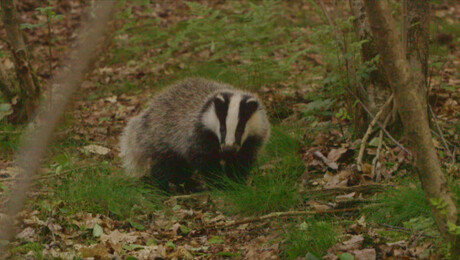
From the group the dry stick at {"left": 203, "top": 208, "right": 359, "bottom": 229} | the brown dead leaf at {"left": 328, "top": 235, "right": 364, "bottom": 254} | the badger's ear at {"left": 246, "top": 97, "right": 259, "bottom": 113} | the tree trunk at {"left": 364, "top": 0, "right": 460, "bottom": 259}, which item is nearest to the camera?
the tree trunk at {"left": 364, "top": 0, "right": 460, "bottom": 259}

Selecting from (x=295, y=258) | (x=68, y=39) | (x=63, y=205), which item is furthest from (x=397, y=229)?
(x=68, y=39)

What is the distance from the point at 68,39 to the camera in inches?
427

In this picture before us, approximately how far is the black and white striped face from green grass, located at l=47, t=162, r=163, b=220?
837 mm

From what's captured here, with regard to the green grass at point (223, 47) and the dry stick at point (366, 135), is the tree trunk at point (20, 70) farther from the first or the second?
the dry stick at point (366, 135)

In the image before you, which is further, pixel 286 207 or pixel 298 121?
pixel 298 121

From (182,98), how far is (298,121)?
1452 mm

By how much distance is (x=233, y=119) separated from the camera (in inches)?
206

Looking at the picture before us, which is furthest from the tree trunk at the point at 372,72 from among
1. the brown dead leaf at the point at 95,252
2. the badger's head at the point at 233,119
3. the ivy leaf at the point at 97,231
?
the brown dead leaf at the point at 95,252

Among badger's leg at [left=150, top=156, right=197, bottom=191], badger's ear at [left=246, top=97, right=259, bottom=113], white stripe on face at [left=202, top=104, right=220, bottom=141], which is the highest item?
badger's ear at [left=246, top=97, right=259, bottom=113]

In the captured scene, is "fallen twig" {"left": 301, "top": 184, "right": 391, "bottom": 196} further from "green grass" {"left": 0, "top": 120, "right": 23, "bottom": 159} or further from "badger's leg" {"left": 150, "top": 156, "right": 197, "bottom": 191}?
"green grass" {"left": 0, "top": 120, "right": 23, "bottom": 159}

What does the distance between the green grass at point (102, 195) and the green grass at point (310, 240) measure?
5.12 feet

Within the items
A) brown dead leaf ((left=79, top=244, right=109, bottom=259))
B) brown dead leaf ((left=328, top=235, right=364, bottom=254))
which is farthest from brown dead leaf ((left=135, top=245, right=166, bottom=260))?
brown dead leaf ((left=328, top=235, right=364, bottom=254))

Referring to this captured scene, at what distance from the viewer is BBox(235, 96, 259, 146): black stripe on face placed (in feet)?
17.4

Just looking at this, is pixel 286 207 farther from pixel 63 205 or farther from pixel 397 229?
pixel 63 205
